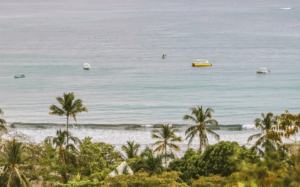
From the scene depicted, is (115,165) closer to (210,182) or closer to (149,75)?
(210,182)

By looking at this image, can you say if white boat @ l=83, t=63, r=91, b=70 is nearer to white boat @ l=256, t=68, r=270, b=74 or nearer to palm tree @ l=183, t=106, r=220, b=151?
white boat @ l=256, t=68, r=270, b=74

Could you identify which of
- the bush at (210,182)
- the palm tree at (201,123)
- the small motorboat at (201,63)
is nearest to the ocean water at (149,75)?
the small motorboat at (201,63)

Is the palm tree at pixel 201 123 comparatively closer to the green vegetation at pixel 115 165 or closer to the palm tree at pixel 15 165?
the green vegetation at pixel 115 165

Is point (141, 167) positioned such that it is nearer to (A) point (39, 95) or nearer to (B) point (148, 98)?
(B) point (148, 98)

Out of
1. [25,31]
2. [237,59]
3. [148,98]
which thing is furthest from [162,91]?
[25,31]

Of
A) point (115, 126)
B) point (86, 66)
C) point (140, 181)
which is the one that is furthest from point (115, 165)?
point (86, 66)

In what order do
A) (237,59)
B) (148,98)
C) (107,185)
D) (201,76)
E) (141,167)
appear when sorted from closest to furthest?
1. (107,185)
2. (141,167)
3. (148,98)
4. (201,76)
5. (237,59)
